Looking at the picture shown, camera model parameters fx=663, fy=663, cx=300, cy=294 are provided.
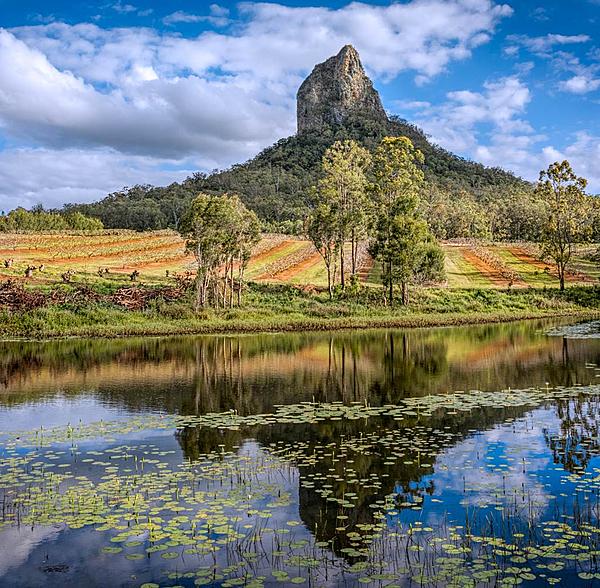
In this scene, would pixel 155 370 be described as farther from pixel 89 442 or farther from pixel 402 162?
pixel 402 162

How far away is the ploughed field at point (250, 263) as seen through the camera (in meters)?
58.3

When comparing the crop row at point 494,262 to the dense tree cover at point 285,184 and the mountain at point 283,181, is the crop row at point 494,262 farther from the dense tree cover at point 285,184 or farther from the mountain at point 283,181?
the mountain at point 283,181

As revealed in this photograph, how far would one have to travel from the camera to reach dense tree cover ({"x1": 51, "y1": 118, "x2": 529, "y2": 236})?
12950 centimetres

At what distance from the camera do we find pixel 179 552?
8.59 m

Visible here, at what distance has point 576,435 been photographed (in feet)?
48.0

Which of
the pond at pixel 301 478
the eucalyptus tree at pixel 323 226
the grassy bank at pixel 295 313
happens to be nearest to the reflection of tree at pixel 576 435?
the pond at pixel 301 478

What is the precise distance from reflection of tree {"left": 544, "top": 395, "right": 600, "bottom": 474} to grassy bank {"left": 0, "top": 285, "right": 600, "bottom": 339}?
25004mm

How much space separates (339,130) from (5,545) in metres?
192


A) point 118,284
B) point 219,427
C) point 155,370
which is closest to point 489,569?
point 219,427

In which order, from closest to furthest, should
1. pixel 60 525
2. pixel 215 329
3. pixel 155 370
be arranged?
pixel 60 525
pixel 155 370
pixel 215 329

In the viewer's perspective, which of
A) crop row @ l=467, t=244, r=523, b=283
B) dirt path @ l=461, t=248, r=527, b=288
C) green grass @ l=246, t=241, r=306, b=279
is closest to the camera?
dirt path @ l=461, t=248, r=527, b=288

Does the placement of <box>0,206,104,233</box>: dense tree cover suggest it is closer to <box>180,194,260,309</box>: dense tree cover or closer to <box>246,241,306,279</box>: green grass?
<box>246,241,306,279</box>: green grass

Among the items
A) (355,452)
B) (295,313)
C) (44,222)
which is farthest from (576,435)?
(44,222)

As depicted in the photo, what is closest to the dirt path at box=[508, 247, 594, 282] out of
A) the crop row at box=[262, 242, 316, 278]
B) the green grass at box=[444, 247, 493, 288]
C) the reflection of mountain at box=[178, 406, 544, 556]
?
the green grass at box=[444, 247, 493, 288]
